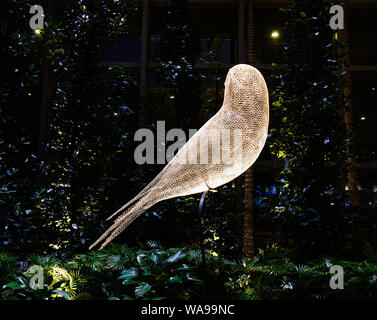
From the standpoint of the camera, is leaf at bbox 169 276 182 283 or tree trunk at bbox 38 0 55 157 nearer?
leaf at bbox 169 276 182 283

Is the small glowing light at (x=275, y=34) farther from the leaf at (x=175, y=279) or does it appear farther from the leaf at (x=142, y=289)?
the leaf at (x=142, y=289)

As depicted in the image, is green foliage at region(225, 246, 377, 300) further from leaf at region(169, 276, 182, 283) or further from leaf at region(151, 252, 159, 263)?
leaf at region(151, 252, 159, 263)

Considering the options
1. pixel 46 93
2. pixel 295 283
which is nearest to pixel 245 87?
pixel 295 283

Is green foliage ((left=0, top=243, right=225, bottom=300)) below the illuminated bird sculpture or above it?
below

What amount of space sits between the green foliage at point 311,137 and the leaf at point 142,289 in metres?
1.86

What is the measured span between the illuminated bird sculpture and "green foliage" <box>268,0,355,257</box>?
1.38m

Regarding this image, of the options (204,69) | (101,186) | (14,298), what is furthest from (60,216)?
(204,69)

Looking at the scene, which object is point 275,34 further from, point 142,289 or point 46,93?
point 142,289

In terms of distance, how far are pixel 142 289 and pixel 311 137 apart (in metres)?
2.49

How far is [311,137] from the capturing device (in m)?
3.55

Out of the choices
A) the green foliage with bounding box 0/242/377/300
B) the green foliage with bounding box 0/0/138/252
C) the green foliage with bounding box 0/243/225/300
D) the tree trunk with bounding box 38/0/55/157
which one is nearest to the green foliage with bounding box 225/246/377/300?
the green foliage with bounding box 0/242/377/300

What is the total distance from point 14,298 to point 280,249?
265 centimetres

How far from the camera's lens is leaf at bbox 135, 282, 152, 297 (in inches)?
92.9

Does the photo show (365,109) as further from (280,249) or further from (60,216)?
(60,216)
